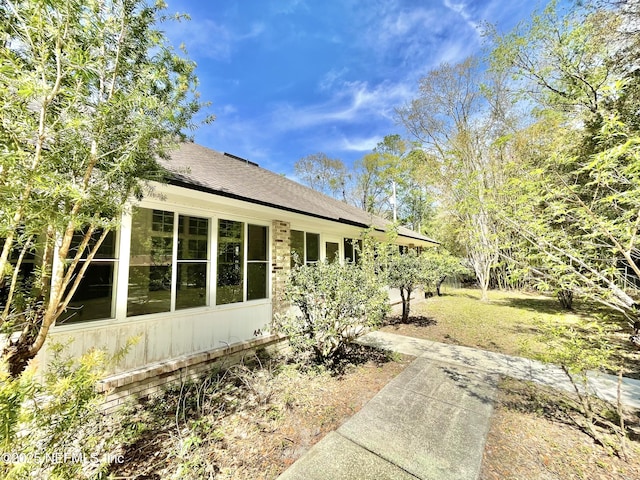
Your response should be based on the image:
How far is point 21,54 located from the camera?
1.92 metres

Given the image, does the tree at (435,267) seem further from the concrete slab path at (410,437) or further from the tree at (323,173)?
the tree at (323,173)

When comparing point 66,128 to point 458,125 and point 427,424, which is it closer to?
point 427,424

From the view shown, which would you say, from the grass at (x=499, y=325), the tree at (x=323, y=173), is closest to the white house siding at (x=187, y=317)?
the grass at (x=499, y=325)

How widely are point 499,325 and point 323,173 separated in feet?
77.9

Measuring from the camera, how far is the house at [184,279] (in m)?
3.95

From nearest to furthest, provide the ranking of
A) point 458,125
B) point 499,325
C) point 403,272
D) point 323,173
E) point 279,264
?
1. point 279,264
2. point 403,272
3. point 499,325
4. point 458,125
5. point 323,173

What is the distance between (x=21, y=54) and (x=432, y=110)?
18.0 m

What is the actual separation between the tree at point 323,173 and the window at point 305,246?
21.9 metres

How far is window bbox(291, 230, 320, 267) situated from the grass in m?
3.53

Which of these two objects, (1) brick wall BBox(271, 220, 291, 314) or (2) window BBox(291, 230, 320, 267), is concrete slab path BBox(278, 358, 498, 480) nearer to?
(1) brick wall BBox(271, 220, 291, 314)

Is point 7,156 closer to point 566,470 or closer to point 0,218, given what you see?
point 0,218

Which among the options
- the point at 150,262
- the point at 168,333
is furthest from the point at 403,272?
the point at 150,262

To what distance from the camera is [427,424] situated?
11.3 ft

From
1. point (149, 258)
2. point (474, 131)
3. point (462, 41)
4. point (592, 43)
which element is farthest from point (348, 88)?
point (149, 258)
